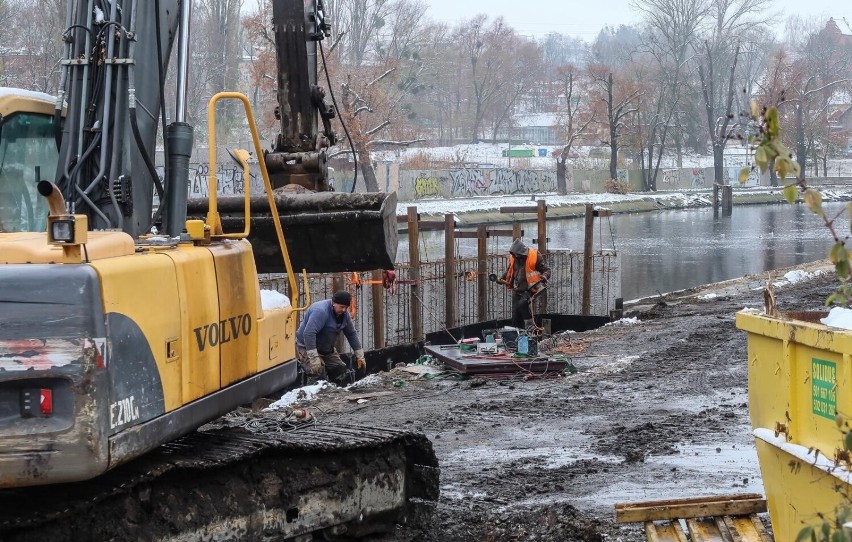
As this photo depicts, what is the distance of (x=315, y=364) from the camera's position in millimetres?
13055

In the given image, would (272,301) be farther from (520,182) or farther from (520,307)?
(520,182)

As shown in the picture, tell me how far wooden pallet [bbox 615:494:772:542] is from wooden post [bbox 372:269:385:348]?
33.5 feet

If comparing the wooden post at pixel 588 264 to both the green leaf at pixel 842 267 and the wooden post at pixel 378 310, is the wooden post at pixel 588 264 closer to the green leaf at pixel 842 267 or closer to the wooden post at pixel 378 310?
the wooden post at pixel 378 310

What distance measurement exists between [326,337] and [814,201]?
33.3 feet

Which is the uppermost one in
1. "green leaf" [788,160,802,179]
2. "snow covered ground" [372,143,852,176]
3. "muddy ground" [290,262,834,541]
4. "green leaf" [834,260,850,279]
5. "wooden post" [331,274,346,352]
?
"snow covered ground" [372,143,852,176]

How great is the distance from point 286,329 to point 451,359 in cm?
753

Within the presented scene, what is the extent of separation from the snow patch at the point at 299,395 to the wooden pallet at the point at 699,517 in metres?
6.74

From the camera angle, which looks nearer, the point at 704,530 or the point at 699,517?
the point at 704,530

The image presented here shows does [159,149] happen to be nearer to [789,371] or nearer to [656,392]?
[789,371]

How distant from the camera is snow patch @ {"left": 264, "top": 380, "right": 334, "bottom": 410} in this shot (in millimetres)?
12010

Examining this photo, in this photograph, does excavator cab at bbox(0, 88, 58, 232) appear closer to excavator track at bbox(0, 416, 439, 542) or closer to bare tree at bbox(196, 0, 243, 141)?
excavator track at bbox(0, 416, 439, 542)

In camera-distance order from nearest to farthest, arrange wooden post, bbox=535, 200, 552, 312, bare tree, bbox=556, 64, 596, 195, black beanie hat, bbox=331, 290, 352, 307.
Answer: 1. black beanie hat, bbox=331, 290, 352, 307
2. wooden post, bbox=535, 200, 552, 312
3. bare tree, bbox=556, 64, 596, 195

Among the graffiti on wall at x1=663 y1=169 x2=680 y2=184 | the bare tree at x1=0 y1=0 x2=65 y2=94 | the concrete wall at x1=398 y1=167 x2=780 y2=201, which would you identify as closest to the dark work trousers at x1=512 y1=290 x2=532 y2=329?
the bare tree at x1=0 y1=0 x2=65 y2=94

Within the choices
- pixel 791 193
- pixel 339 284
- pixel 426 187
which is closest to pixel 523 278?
pixel 339 284
